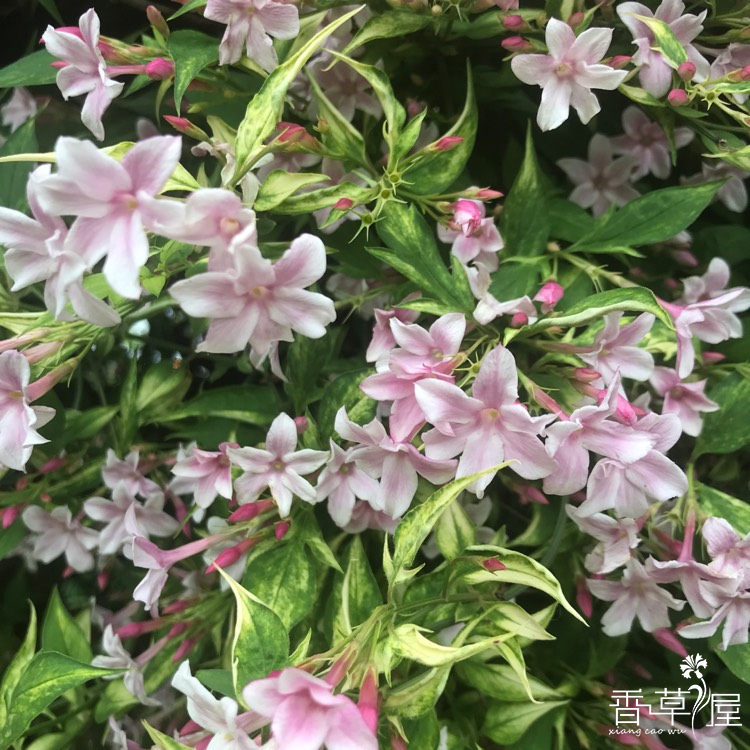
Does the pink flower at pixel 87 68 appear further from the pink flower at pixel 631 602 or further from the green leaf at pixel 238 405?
the pink flower at pixel 631 602

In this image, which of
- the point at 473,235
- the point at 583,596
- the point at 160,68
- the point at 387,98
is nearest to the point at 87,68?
the point at 160,68

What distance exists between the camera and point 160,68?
28.2 inches

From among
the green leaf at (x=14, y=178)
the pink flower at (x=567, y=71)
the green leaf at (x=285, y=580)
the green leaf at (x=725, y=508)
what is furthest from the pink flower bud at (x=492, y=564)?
the green leaf at (x=14, y=178)

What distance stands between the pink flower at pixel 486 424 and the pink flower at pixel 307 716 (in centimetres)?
19

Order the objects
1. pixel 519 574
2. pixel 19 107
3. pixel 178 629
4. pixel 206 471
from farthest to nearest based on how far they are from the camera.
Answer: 1. pixel 19 107
2. pixel 178 629
3. pixel 206 471
4. pixel 519 574

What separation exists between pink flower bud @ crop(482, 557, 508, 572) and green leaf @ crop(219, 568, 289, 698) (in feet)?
0.56

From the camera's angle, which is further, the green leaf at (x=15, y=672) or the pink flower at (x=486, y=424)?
the green leaf at (x=15, y=672)

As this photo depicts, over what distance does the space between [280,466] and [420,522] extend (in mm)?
224

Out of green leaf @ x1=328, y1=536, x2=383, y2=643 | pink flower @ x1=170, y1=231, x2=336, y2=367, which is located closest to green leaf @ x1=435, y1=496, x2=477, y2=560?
green leaf @ x1=328, y1=536, x2=383, y2=643

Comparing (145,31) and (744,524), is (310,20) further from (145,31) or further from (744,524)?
(744,524)

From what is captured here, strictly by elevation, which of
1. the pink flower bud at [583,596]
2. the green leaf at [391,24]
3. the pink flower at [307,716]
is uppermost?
the green leaf at [391,24]

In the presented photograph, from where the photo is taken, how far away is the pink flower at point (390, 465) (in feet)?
2.03

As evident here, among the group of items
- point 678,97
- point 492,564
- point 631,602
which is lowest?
point 631,602

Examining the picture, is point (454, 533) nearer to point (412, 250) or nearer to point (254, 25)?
point (412, 250)
